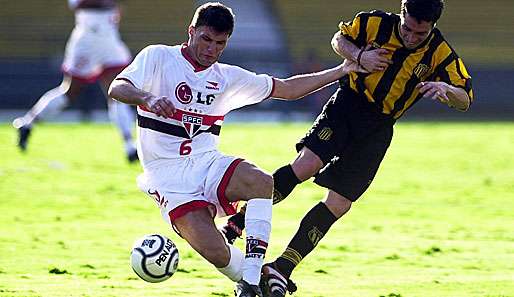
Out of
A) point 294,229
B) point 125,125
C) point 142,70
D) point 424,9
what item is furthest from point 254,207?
point 125,125

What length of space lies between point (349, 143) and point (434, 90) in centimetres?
87

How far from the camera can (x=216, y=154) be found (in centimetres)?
638

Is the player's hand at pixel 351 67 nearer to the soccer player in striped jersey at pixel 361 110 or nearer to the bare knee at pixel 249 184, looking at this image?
the soccer player in striped jersey at pixel 361 110

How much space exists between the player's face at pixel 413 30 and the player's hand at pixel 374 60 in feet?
0.57

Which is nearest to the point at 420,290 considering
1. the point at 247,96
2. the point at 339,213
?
the point at 339,213

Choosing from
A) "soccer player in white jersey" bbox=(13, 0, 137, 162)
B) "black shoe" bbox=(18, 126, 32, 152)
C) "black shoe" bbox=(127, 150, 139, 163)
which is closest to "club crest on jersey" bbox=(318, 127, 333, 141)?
"black shoe" bbox=(127, 150, 139, 163)

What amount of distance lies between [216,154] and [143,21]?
28.4 metres

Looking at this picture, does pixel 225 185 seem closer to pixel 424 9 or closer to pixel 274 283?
pixel 274 283

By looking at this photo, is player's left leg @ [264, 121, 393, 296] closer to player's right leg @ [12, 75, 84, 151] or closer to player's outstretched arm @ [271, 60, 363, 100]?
player's outstretched arm @ [271, 60, 363, 100]

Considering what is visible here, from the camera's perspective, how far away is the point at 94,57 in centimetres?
1510

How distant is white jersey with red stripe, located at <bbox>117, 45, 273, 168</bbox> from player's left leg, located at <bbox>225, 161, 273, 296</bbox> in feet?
1.13

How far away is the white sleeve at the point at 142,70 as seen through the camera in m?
6.12

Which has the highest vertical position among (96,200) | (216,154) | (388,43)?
(388,43)

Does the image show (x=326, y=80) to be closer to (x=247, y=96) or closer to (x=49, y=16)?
(x=247, y=96)
